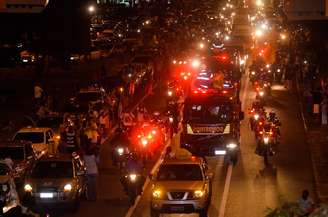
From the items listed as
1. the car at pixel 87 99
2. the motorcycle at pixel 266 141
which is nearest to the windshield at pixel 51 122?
the car at pixel 87 99

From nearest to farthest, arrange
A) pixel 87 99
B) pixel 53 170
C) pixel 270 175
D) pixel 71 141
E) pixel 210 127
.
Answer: pixel 53 170
pixel 270 175
pixel 210 127
pixel 71 141
pixel 87 99

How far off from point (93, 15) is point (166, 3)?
1130 centimetres

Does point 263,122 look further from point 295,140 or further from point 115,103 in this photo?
point 115,103

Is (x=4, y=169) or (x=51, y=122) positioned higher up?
(x=4, y=169)

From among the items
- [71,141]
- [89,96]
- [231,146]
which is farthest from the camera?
[89,96]

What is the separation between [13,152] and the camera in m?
25.2

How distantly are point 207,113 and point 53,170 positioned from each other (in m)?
9.43

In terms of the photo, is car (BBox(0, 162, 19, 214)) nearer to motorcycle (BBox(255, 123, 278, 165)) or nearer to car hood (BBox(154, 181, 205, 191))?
car hood (BBox(154, 181, 205, 191))

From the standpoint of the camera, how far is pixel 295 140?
36531 mm

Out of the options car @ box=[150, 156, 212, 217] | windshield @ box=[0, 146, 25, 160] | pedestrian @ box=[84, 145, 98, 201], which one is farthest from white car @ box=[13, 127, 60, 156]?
car @ box=[150, 156, 212, 217]

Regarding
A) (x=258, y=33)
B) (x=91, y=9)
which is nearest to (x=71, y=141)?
(x=91, y=9)

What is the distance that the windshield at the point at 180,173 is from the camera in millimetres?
21172

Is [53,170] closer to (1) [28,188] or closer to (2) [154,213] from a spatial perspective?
(1) [28,188]

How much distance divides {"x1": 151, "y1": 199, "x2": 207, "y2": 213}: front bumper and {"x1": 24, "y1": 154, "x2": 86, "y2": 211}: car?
2.49m
